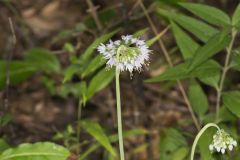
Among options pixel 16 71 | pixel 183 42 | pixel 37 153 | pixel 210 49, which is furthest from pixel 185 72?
pixel 16 71

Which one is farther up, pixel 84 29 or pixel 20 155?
pixel 84 29

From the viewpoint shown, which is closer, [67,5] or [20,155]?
[20,155]

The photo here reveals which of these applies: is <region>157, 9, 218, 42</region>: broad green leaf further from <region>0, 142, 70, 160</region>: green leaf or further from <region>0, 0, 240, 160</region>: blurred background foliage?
<region>0, 142, 70, 160</region>: green leaf

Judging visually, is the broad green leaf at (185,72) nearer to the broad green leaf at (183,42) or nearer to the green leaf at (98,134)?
the broad green leaf at (183,42)

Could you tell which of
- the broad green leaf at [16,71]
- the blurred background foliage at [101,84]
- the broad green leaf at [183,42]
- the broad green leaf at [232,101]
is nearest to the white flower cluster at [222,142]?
the blurred background foliage at [101,84]

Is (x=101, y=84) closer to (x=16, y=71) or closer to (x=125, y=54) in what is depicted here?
(x=125, y=54)

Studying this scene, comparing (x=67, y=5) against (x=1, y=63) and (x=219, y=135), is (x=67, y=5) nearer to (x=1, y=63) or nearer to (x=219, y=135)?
(x=1, y=63)

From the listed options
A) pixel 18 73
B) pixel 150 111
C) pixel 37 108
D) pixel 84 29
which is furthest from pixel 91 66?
pixel 37 108
